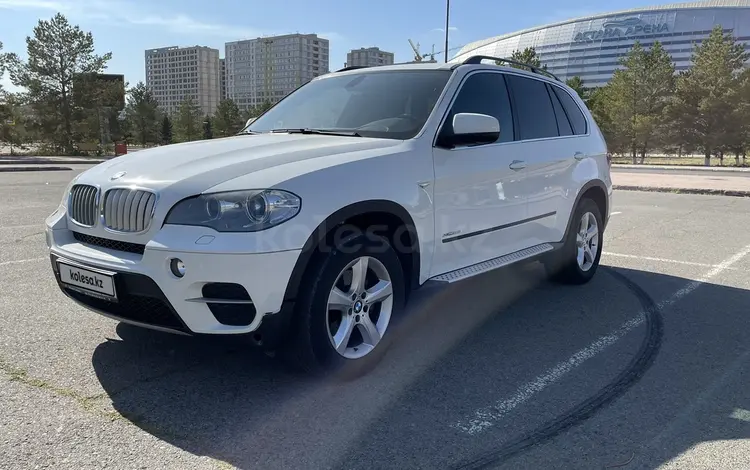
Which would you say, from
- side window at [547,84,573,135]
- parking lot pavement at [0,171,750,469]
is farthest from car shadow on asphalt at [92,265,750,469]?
side window at [547,84,573,135]

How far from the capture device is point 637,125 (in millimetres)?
49656

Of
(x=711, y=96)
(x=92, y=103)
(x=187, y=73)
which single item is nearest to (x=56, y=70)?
(x=92, y=103)

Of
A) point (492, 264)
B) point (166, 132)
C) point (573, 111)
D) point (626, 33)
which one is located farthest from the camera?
point (626, 33)

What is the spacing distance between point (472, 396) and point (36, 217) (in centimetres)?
846

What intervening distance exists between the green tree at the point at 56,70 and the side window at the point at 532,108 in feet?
133

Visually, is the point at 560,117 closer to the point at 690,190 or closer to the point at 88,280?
the point at 88,280

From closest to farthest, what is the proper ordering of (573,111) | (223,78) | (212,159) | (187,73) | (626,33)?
(212,159), (573,111), (187,73), (223,78), (626,33)

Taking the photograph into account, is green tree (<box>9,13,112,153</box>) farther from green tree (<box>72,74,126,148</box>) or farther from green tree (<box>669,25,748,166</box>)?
green tree (<box>669,25,748,166</box>)

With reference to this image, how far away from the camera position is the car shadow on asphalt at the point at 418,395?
2.79 m

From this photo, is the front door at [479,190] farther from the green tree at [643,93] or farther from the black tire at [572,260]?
the green tree at [643,93]

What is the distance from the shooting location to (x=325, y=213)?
3.20 m

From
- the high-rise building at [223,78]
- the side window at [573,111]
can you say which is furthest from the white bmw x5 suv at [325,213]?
the high-rise building at [223,78]

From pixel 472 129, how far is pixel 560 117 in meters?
2.01

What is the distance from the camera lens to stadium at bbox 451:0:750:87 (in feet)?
372
